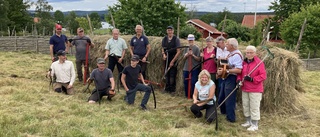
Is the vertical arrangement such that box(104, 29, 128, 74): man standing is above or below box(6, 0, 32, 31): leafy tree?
below

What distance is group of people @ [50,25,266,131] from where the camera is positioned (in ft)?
15.4

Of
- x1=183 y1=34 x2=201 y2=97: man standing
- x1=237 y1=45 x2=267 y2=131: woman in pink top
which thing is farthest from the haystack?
x1=183 y1=34 x2=201 y2=97: man standing

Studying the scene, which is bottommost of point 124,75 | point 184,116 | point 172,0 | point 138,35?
point 184,116

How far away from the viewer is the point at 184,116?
536cm

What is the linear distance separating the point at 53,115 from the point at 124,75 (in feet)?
5.09

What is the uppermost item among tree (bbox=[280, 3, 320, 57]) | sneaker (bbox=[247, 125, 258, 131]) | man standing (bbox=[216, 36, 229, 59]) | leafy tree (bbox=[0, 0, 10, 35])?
leafy tree (bbox=[0, 0, 10, 35])

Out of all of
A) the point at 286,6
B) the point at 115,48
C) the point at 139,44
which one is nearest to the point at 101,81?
the point at 115,48

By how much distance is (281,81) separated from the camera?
5.58 metres

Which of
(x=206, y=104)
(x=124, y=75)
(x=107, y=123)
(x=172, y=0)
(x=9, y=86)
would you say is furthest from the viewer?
(x=172, y=0)

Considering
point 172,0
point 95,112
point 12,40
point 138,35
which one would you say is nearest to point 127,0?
point 172,0

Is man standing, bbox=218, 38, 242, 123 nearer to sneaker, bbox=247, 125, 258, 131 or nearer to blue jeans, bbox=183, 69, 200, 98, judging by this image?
sneaker, bbox=247, 125, 258, 131

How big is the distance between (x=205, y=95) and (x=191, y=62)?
1571 mm

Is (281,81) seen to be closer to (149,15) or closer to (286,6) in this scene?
(149,15)

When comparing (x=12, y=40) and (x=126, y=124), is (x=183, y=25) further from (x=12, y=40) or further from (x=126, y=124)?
(x=126, y=124)
